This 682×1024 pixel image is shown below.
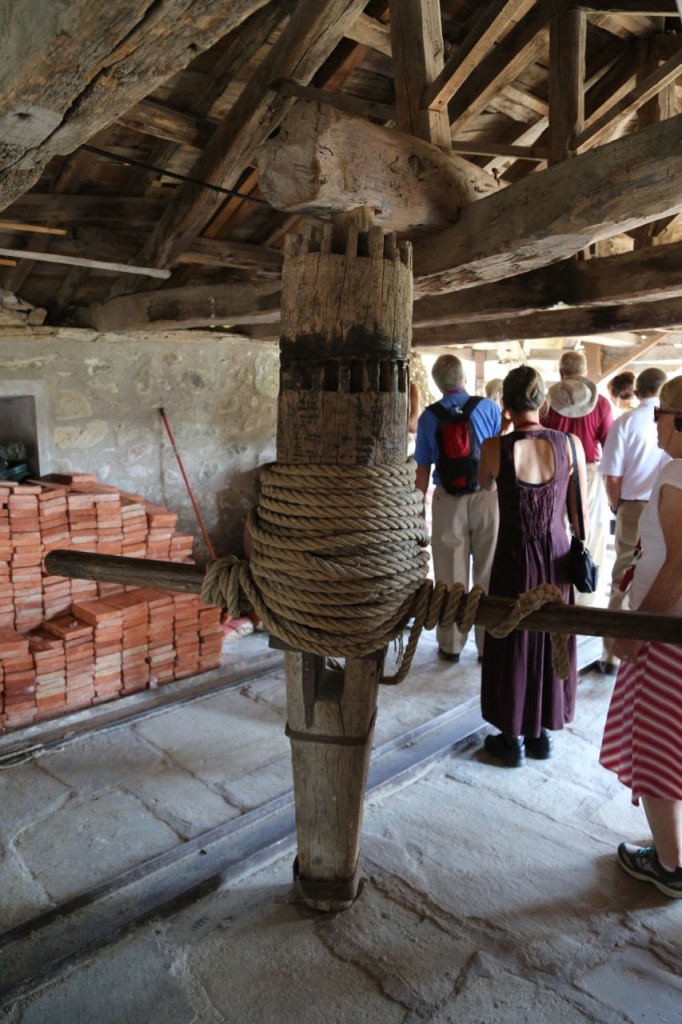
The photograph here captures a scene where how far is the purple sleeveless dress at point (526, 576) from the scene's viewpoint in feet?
9.73

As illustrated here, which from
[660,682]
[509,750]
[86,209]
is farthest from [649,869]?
[86,209]

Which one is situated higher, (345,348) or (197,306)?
(197,306)

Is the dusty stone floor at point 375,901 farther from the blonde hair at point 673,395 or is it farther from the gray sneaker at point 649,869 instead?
the blonde hair at point 673,395

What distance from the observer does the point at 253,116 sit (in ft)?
8.43

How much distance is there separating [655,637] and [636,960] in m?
1.19

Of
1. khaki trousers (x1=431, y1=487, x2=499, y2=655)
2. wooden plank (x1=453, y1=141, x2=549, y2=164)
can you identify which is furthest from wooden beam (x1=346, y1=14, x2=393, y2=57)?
khaki trousers (x1=431, y1=487, x2=499, y2=655)

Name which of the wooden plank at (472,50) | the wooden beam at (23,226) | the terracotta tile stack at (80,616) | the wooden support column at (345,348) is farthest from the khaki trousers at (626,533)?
the wooden beam at (23,226)

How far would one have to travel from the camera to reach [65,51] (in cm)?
96

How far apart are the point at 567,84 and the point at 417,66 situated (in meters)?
0.52

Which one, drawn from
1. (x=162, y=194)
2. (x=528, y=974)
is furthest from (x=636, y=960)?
(x=162, y=194)

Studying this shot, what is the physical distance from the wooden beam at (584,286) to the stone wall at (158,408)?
2379mm

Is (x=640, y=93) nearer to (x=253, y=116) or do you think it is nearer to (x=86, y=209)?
(x=253, y=116)

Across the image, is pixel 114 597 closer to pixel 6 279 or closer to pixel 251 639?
pixel 251 639

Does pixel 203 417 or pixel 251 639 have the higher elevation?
pixel 203 417
